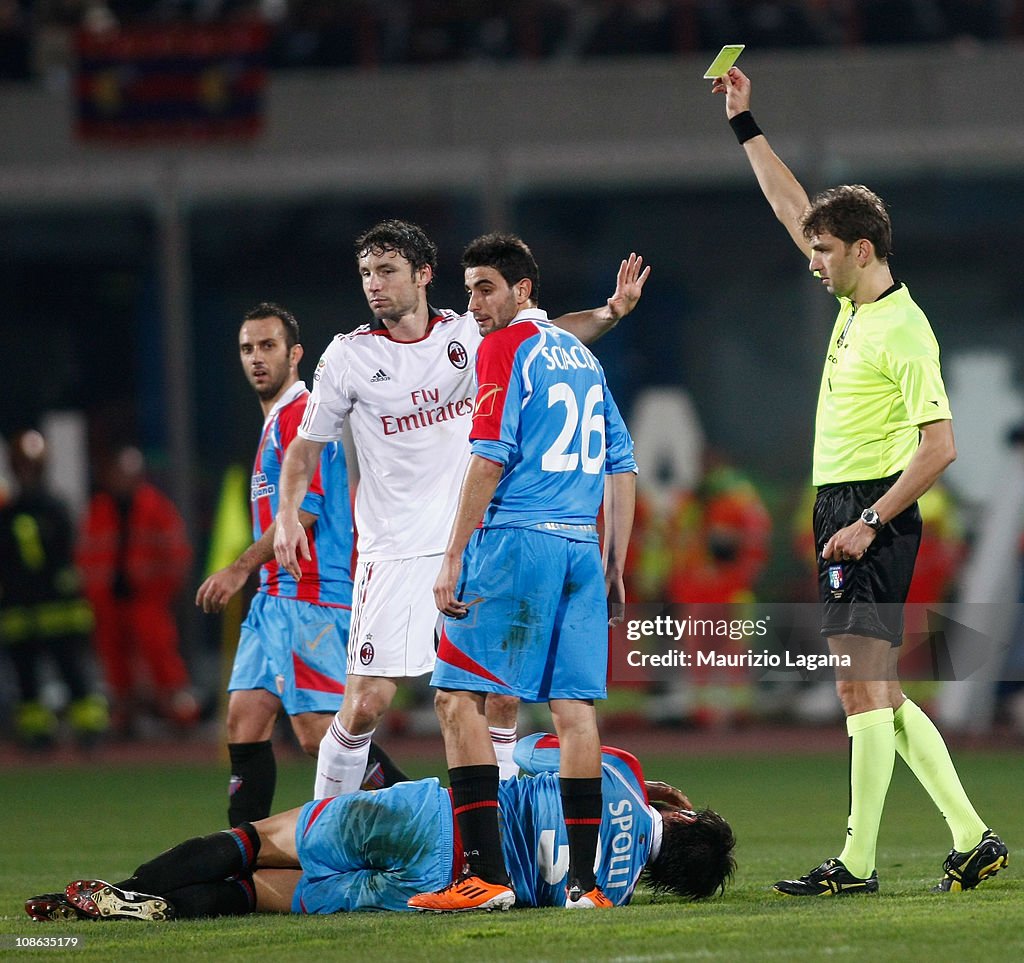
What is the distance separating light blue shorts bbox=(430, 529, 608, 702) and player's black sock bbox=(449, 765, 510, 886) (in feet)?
0.88

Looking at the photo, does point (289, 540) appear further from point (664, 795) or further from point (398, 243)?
point (664, 795)

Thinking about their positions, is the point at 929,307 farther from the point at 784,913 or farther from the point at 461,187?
the point at 784,913

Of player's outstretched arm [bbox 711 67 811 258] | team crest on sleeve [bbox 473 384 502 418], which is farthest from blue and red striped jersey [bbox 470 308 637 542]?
player's outstretched arm [bbox 711 67 811 258]

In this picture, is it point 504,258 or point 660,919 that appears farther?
point 504,258

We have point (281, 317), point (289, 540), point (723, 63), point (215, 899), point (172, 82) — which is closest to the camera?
point (215, 899)

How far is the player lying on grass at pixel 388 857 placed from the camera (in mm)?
5461

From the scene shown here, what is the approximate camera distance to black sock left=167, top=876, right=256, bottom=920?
551 centimetres

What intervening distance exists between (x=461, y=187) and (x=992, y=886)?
11909 mm

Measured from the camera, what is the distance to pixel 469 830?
545cm

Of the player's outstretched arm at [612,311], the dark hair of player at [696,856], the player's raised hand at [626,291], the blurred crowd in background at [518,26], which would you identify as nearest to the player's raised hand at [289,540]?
the player's outstretched arm at [612,311]

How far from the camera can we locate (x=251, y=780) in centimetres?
697

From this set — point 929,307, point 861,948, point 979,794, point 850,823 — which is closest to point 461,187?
point 929,307

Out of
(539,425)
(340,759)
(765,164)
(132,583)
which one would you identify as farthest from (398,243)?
(132,583)

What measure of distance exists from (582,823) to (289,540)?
1.49 meters
